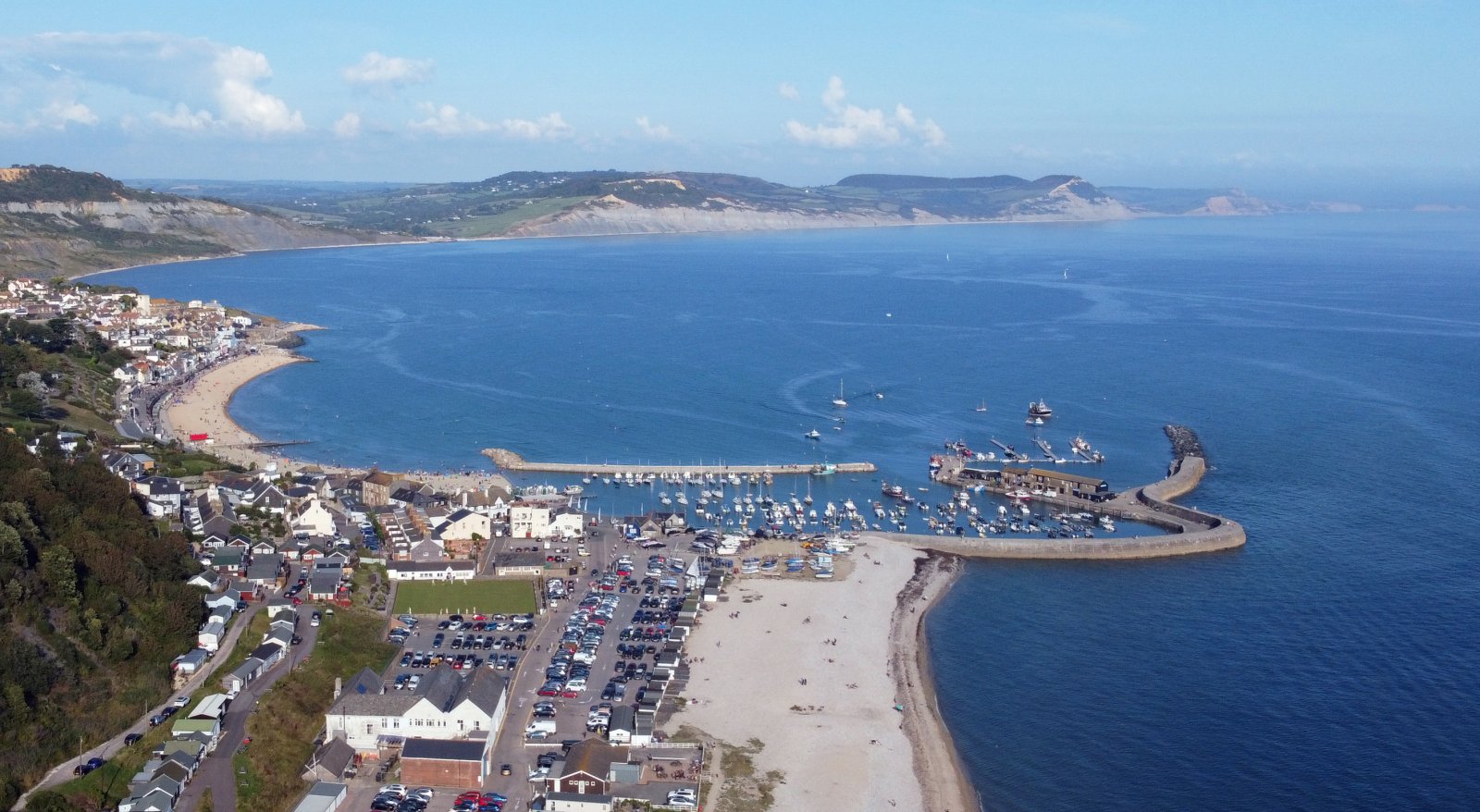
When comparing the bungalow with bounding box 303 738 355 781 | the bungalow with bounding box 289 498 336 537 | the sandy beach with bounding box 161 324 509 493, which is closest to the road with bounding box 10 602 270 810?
the bungalow with bounding box 303 738 355 781

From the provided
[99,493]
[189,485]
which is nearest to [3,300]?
[189,485]

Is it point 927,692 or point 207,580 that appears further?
point 207,580

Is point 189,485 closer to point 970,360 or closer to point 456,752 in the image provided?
point 456,752

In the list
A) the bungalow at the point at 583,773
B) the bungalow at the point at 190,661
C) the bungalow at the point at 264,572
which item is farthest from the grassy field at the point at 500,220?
the bungalow at the point at 583,773

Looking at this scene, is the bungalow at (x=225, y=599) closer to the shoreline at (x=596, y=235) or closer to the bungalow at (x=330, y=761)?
the bungalow at (x=330, y=761)

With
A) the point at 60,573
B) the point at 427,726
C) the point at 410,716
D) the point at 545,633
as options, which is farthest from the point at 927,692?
the point at 60,573

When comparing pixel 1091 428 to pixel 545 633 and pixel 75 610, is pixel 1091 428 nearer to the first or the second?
pixel 545 633

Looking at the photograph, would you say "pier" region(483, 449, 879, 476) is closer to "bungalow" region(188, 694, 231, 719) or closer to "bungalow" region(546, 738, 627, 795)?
"bungalow" region(188, 694, 231, 719)
